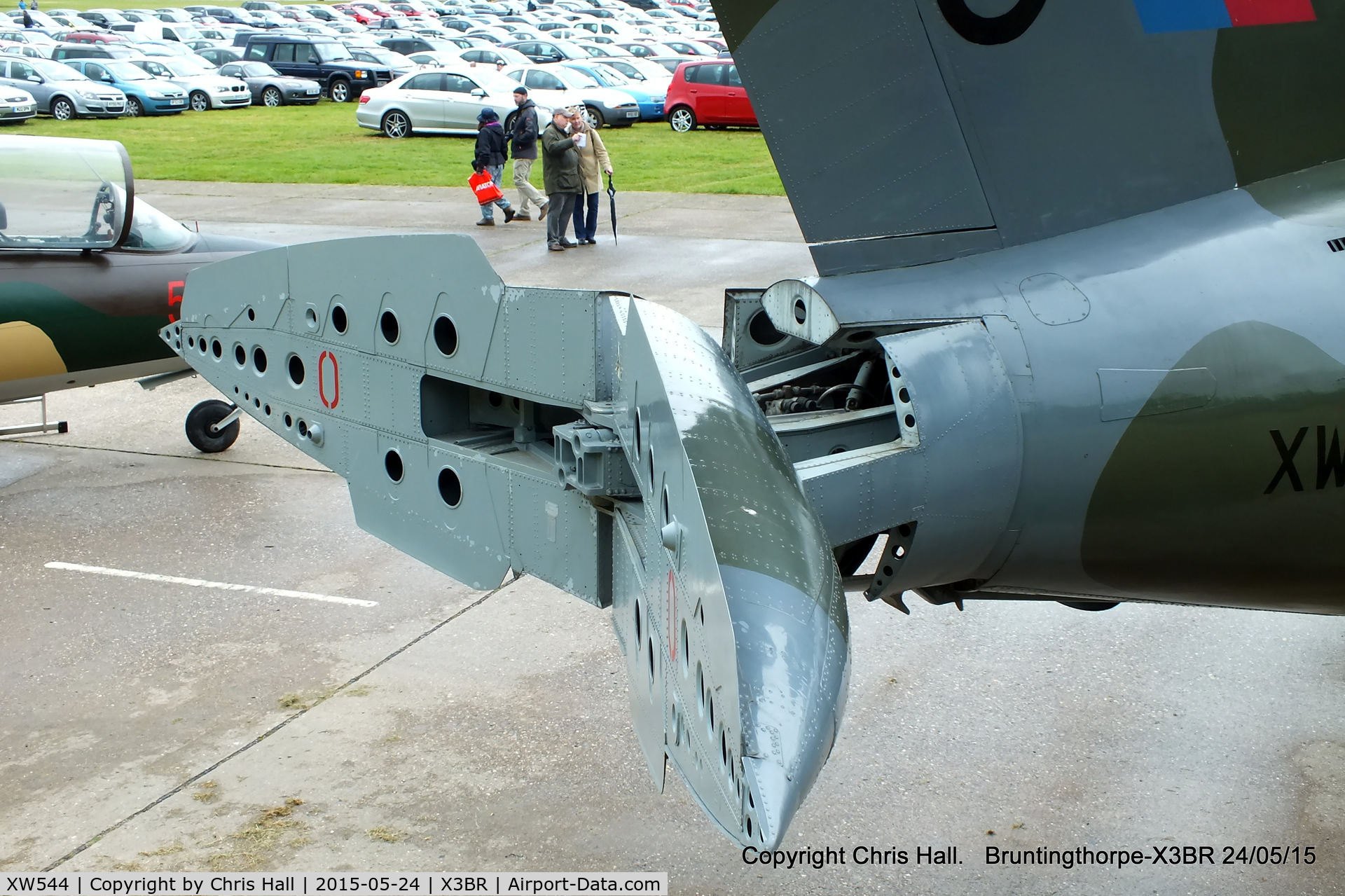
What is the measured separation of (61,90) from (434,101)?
11167mm

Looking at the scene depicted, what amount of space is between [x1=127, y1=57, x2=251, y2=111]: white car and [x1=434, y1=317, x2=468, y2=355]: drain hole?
114 feet

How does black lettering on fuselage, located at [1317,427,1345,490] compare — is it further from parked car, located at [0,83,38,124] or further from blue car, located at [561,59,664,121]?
parked car, located at [0,83,38,124]

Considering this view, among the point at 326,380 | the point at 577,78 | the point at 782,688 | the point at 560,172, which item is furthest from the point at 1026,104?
the point at 577,78

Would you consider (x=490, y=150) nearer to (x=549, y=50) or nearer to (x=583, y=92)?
(x=583, y=92)

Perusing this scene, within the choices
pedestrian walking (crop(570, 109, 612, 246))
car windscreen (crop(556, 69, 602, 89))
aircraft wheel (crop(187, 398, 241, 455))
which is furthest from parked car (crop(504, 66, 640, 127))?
aircraft wheel (crop(187, 398, 241, 455))

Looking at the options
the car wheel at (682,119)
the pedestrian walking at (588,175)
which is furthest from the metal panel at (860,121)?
the car wheel at (682,119)

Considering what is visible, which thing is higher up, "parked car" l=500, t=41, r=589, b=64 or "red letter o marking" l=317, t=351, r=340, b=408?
"parked car" l=500, t=41, r=589, b=64

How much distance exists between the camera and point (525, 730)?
17.6ft

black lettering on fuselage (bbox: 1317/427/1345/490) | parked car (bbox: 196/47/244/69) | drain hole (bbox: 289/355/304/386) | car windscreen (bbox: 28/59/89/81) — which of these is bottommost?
car windscreen (bbox: 28/59/89/81)

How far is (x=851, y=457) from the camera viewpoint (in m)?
3.66

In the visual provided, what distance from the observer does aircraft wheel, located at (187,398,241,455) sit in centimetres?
891

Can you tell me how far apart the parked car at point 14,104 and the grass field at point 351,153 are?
400 millimetres

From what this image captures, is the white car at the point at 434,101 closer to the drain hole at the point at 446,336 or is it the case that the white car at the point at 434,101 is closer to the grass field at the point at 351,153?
the grass field at the point at 351,153

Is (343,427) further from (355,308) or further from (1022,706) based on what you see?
(1022,706)
